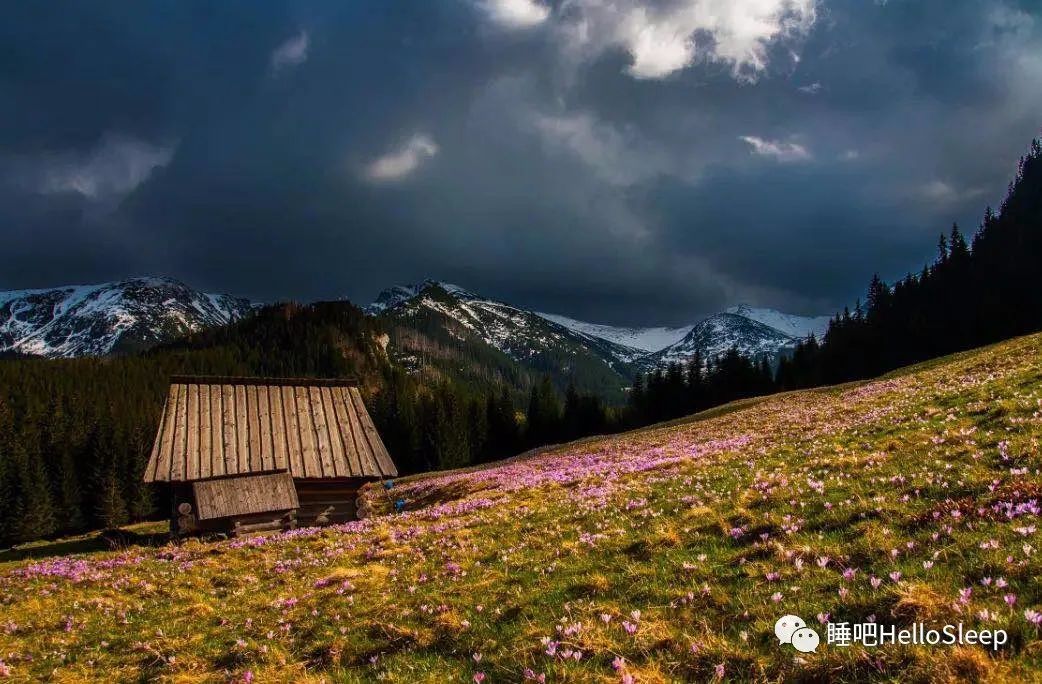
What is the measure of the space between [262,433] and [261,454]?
1.70 meters

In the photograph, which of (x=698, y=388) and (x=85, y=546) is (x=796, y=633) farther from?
(x=698, y=388)

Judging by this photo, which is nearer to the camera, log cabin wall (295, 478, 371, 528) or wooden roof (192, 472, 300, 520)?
wooden roof (192, 472, 300, 520)

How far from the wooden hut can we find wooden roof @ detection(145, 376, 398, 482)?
0.05 metres

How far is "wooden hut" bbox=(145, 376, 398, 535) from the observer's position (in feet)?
90.6

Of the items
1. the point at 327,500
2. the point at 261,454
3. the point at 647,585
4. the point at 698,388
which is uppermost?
the point at 698,388

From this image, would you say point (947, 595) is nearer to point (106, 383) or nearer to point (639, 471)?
point (639, 471)

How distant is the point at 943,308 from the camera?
153000 mm

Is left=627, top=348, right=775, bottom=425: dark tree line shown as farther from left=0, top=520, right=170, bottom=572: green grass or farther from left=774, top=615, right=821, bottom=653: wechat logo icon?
left=774, top=615, right=821, bottom=653: wechat logo icon

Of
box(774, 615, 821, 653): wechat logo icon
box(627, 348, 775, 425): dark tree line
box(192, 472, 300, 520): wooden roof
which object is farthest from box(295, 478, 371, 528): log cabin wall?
box(627, 348, 775, 425): dark tree line

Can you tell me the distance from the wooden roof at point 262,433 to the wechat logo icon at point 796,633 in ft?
87.8

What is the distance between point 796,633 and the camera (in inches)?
255

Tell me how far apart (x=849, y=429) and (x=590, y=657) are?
1826cm

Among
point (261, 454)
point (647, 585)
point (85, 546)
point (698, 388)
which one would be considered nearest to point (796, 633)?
point (647, 585)

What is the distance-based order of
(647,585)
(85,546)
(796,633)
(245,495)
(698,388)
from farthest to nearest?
(698,388) < (85,546) < (245,495) < (647,585) < (796,633)
